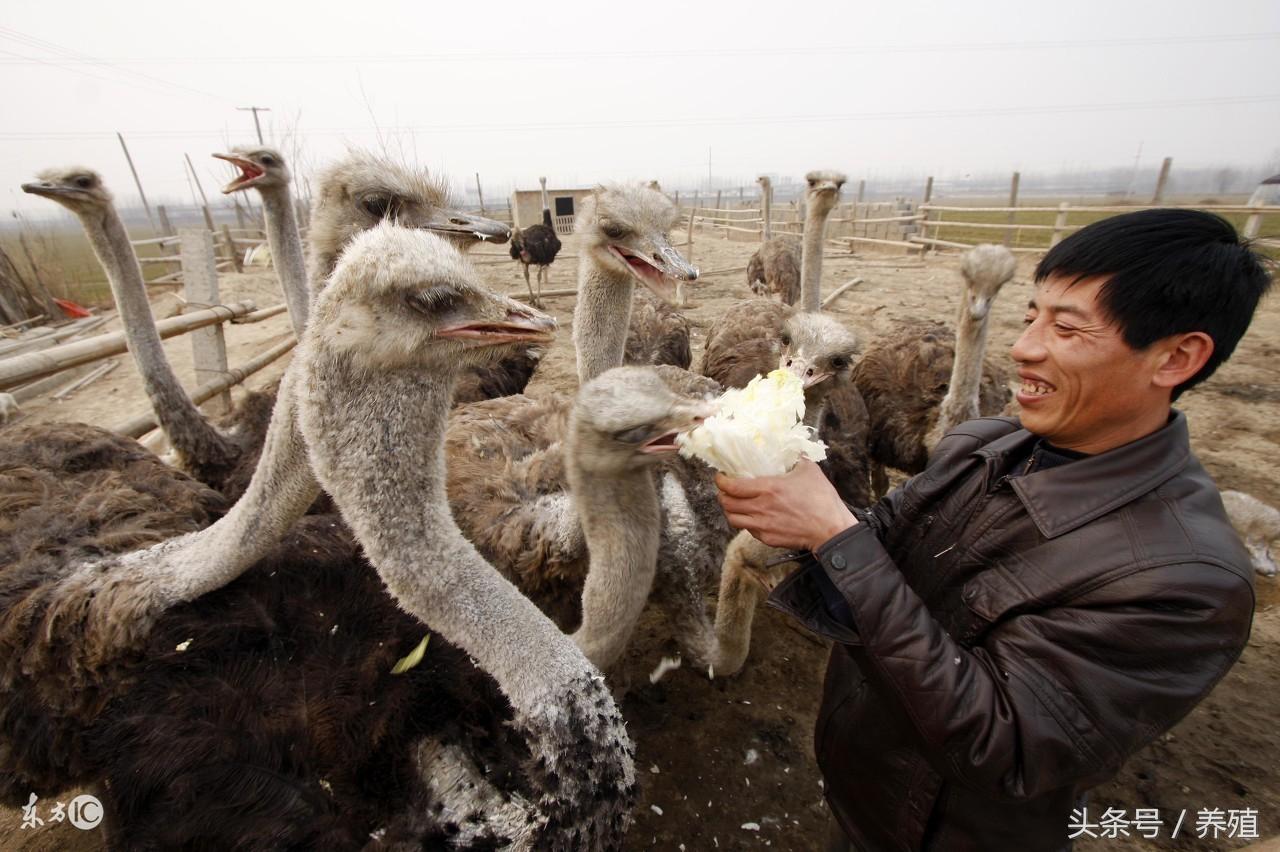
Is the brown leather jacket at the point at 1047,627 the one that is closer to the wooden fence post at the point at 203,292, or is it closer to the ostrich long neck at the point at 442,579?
the ostrich long neck at the point at 442,579

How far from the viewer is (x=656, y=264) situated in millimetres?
2830

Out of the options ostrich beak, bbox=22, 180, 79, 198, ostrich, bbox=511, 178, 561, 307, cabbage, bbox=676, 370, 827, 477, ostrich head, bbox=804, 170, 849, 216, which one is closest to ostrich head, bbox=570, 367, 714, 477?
cabbage, bbox=676, 370, 827, 477

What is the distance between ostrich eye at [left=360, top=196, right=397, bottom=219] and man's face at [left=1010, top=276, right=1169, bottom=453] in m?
2.20

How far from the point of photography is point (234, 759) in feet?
4.50

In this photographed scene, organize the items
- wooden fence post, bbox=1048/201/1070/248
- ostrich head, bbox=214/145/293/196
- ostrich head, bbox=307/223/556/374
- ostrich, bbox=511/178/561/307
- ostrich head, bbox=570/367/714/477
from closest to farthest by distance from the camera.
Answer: ostrich head, bbox=307/223/556/374 < ostrich head, bbox=570/367/714/477 < ostrich head, bbox=214/145/293/196 < ostrich, bbox=511/178/561/307 < wooden fence post, bbox=1048/201/1070/248

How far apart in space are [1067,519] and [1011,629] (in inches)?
8.2

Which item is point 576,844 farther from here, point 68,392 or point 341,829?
point 68,392

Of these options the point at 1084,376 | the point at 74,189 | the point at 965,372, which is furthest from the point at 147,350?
the point at 965,372

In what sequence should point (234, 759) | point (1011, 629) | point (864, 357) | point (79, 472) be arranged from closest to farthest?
point (1011, 629), point (234, 759), point (79, 472), point (864, 357)

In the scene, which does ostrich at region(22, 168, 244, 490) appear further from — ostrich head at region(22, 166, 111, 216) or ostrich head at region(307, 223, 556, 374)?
ostrich head at region(307, 223, 556, 374)

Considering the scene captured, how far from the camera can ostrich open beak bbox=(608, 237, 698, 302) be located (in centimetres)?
279

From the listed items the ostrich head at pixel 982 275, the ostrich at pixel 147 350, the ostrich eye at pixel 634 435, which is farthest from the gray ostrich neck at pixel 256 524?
the ostrich head at pixel 982 275

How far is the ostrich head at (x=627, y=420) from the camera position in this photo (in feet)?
5.00

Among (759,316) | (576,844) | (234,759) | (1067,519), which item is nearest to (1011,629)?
(1067,519)
